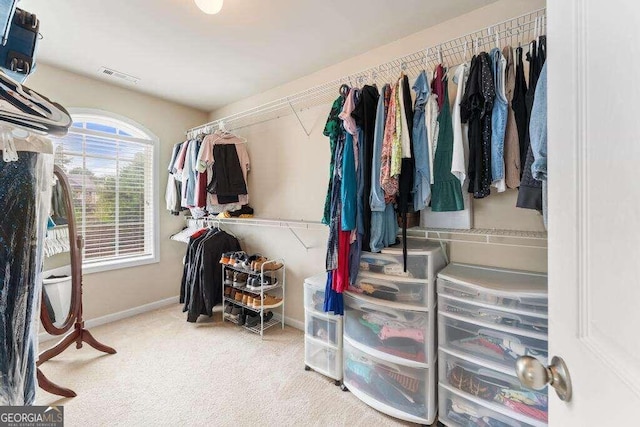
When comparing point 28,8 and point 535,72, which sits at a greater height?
point 28,8

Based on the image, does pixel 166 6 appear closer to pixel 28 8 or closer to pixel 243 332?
pixel 28 8

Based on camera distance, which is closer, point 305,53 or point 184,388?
point 184,388

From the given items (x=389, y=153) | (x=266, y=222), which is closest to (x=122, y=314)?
(x=266, y=222)

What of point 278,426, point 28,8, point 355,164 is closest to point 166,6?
point 28,8

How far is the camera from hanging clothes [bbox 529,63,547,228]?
105cm

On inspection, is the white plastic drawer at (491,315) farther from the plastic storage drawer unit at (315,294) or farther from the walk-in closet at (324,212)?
the plastic storage drawer unit at (315,294)

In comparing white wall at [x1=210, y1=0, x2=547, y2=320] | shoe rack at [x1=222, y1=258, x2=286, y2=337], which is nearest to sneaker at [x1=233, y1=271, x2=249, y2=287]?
shoe rack at [x1=222, y1=258, x2=286, y2=337]

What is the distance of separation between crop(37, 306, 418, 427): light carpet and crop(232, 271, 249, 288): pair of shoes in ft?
1.45

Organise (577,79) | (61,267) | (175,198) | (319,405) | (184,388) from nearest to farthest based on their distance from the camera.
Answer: (577,79) < (319,405) < (184,388) < (61,267) < (175,198)

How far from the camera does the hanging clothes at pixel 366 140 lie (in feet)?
5.26

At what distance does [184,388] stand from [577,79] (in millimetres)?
2345

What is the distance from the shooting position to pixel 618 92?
13.9 inches

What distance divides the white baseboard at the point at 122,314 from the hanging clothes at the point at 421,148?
3093 millimetres

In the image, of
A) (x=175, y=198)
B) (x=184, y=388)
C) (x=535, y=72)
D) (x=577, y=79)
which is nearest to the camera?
(x=577, y=79)
